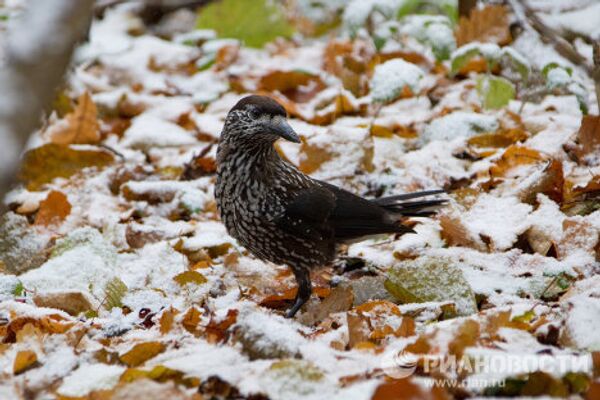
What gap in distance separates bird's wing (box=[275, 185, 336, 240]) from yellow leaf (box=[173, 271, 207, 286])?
0.44 metres

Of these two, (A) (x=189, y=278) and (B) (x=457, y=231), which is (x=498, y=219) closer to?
(B) (x=457, y=231)

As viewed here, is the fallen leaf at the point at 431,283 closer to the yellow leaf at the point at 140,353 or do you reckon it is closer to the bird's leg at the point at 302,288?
the bird's leg at the point at 302,288

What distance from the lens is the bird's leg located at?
3905 millimetres

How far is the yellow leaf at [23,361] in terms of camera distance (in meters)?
2.83

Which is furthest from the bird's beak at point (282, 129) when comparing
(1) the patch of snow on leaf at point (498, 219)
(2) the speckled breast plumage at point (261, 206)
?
(1) the patch of snow on leaf at point (498, 219)

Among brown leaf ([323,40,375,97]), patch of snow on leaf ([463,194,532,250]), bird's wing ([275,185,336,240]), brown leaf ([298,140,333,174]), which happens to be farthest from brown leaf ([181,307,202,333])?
brown leaf ([323,40,375,97])

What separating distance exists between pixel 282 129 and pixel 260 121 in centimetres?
14

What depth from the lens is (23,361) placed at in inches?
112

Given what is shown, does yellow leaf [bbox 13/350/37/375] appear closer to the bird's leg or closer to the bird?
the bird's leg

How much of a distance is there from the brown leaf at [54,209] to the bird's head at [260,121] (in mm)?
Answer: 1326

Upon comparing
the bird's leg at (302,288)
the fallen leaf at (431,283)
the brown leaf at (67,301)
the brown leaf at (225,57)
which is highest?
the brown leaf at (225,57)

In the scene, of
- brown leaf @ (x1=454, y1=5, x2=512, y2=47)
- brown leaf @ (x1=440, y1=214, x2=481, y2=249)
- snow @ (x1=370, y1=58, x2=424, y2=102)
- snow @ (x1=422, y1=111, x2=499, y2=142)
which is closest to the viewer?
brown leaf @ (x1=440, y1=214, x2=481, y2=249)

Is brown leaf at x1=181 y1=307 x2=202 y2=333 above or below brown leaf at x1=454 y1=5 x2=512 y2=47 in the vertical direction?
below

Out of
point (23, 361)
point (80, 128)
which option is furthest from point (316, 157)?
point (23, 361)
